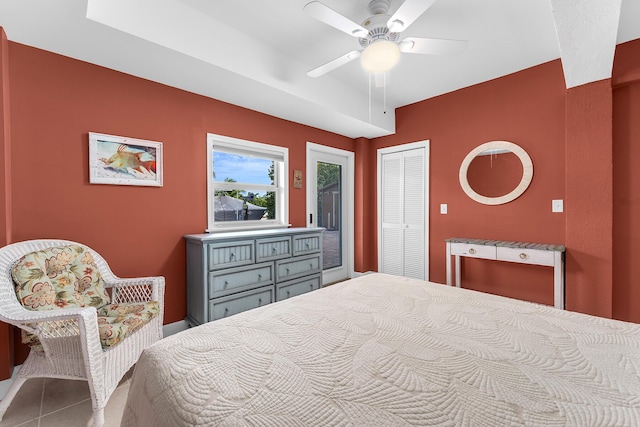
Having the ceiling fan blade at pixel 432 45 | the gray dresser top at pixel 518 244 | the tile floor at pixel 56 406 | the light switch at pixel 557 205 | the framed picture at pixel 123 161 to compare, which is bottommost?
the tile floor at pixel 56 406

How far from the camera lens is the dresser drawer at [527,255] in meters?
2.69

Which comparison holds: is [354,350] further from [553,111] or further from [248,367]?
[553,111]

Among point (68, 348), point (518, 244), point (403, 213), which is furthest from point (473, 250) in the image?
point (68, 348)

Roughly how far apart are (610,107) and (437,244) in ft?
7.10

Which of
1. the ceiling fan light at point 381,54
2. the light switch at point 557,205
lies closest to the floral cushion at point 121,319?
A: the ceiling fan light at point 381,54

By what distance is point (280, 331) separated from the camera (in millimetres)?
1213

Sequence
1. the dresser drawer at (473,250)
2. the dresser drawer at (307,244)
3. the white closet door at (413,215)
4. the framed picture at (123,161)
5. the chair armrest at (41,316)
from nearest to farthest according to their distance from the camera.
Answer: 1. the chair armrest at (41,316)
2. the framed picture at (123,161)
3. the dresser drawer at (473,250)
4. the dresser drawer at (307,244)
5. the white closet door at (413,215)

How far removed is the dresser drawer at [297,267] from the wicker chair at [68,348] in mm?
1376

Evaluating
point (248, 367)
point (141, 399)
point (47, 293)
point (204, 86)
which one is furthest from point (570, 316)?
point (204, 86)

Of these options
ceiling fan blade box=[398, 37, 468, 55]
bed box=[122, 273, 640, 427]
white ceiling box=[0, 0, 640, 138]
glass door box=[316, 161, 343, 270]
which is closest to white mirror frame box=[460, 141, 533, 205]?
white ceiling box=[0, 0, 640, 138]

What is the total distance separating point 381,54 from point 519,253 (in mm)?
2350

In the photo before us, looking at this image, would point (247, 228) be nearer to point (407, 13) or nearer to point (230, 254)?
point (230, 254)

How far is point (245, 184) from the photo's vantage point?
3387mm

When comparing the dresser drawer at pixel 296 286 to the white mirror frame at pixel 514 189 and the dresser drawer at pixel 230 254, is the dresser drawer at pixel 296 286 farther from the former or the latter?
the white mirror frame at pixel 514 189
